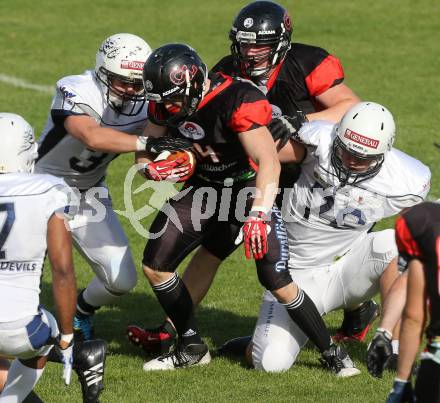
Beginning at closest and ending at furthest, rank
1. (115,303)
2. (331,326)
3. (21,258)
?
1. (21,258)
2. (331,326)
3. (115,303)

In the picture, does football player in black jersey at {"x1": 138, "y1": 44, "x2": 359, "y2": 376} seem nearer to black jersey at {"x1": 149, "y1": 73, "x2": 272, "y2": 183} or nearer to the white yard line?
black jersey at {"x1": 149, "y1": 73, "x2": 272, "y2": 183}

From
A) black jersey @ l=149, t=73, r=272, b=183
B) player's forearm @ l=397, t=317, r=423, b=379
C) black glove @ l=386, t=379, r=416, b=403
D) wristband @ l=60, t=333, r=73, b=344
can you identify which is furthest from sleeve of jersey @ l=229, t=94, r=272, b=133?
black glove @ l=386, t=379, r=416, b=403

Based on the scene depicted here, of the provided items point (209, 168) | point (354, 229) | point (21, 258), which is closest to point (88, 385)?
point (21, 258)

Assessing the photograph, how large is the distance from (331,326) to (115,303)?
1.61 m

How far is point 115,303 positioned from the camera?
25.8 feet

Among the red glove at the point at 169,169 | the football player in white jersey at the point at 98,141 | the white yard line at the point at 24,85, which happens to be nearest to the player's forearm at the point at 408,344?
the red glove at the point at 169,169

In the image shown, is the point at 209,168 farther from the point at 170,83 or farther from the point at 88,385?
the point at 88,385

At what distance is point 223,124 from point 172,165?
1.27ft

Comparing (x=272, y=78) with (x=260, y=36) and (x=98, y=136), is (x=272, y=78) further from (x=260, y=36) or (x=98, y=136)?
(x=98, y=136)

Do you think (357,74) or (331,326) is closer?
(331,326)

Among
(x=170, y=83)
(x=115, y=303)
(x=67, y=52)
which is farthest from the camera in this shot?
(x=67, y=52)

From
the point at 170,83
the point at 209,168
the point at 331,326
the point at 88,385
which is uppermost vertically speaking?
the point at 170,83

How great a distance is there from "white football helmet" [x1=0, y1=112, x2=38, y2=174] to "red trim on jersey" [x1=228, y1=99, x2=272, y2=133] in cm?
146

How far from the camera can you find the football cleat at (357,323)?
698 cm
